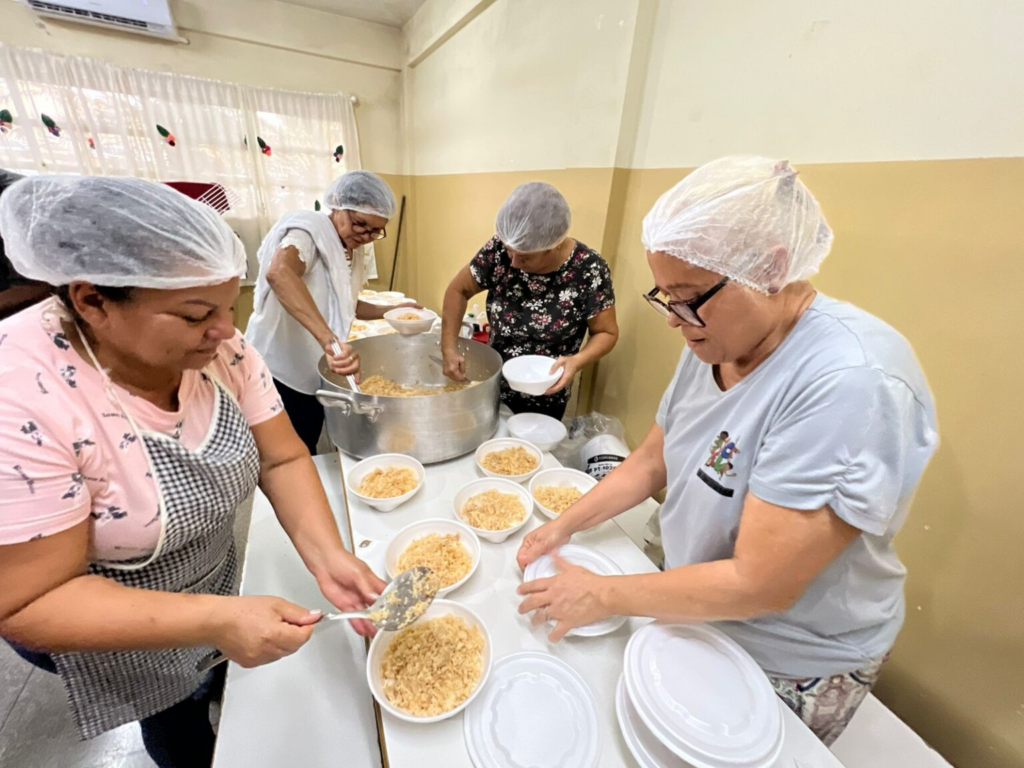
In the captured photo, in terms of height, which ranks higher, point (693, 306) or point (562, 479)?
point (693, 306)

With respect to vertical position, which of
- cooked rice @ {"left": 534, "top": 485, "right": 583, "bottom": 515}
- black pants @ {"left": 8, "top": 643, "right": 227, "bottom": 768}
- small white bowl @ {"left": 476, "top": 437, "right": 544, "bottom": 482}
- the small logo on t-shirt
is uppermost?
the small logo on t-shirt

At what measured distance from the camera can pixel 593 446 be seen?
1.77 m

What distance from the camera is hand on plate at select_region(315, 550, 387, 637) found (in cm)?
88

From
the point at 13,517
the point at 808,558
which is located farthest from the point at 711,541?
the point at 13,517

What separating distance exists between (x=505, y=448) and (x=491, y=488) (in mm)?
210

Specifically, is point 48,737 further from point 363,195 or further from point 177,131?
point 177,131

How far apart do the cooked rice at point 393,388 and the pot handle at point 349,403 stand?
412 millimetres

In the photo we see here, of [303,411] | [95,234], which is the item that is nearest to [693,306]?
[95,234]

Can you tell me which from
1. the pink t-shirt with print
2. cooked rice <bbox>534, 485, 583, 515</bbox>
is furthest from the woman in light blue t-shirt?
the pink t-shirt with print

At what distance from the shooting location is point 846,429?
609 millimetres

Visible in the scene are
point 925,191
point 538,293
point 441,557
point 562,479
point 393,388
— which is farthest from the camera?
point 538,293

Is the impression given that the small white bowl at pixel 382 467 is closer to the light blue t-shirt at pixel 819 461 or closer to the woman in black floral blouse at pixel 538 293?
the woman in black floral blouse at pixel 538 293

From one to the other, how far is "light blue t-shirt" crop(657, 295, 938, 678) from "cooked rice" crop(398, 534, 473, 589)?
47cm

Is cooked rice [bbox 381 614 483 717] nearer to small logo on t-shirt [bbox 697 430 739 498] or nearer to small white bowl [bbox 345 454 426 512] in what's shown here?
small white bowl [bbox 345 454 426 512]
